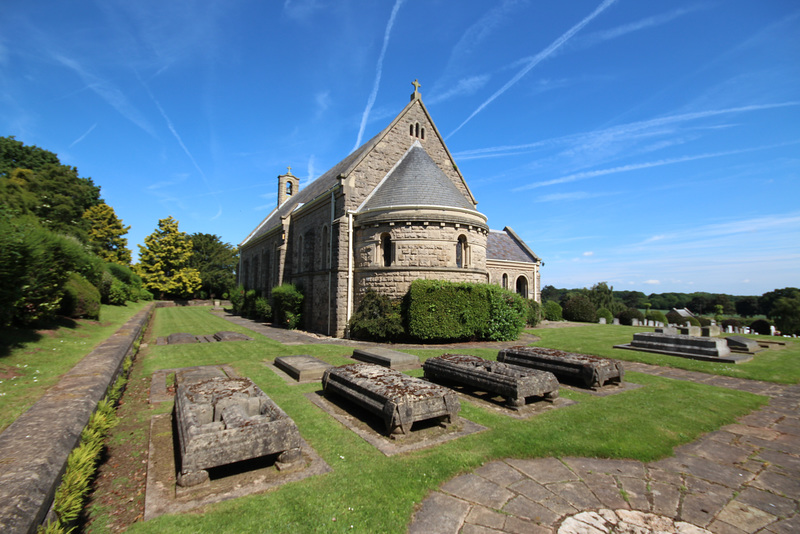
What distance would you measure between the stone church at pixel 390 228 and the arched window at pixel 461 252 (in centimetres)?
5

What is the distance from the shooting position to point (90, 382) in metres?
5.72

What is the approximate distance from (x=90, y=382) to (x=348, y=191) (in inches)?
542

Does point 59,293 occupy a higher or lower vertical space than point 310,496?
higher

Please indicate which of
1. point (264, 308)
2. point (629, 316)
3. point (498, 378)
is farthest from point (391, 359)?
point (629, 316)

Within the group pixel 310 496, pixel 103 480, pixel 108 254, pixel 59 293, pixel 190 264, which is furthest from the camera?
pixel 190 264

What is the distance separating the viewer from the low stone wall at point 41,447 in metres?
2.54

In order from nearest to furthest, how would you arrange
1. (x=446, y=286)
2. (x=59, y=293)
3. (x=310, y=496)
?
(x=310, y=496), (x=59, y=293), (x=446, y=286)

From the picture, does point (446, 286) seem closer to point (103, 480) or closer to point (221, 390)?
point (221, 390)

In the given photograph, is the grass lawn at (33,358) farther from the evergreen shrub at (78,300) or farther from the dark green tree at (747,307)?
the dark green tree at (747,307)

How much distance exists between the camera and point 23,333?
344 inches

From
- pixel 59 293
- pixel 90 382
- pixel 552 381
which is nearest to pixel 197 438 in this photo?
pixel 90 382

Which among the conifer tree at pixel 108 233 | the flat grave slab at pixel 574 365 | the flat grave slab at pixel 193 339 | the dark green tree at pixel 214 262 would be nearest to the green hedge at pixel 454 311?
the flat grave slab at pixel 574 365

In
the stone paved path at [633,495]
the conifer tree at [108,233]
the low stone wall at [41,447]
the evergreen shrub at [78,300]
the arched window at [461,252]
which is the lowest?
the stone paved path at [633,495]

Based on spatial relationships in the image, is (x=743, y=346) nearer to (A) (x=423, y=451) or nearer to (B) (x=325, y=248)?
(A) (x=423, y=451)
